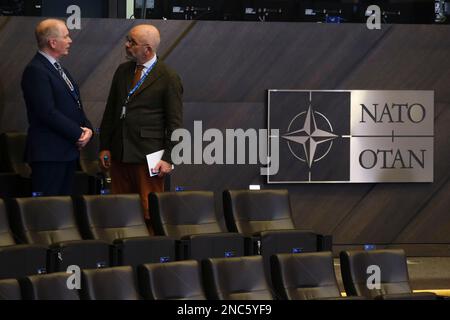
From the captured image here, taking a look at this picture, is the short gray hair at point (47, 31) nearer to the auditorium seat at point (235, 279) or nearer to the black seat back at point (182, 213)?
the black seat back at point (182, 213)

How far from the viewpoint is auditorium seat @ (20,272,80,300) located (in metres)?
4.62

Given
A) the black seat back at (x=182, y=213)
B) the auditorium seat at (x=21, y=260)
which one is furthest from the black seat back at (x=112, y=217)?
the auditorium seat at (x=21, y=260)

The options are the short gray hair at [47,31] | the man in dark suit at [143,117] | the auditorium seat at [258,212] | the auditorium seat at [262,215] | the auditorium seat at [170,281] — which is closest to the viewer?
the auditorium seat at [170,281]

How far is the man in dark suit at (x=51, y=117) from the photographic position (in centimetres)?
642

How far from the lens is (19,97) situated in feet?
25.1

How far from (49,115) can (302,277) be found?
70.6 inches

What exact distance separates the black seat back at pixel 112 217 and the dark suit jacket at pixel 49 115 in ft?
1.51

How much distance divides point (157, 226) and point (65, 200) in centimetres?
58

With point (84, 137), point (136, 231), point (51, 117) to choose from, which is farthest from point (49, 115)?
point (136, 231)

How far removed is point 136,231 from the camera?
20.3ft

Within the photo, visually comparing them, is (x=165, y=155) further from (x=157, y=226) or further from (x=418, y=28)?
(x=418, y=28)

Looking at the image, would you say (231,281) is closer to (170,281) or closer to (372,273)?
(170,281)

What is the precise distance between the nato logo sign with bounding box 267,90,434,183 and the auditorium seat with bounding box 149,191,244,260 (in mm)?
1665

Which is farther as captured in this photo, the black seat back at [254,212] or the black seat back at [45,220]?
the black seat back at [254,212]
